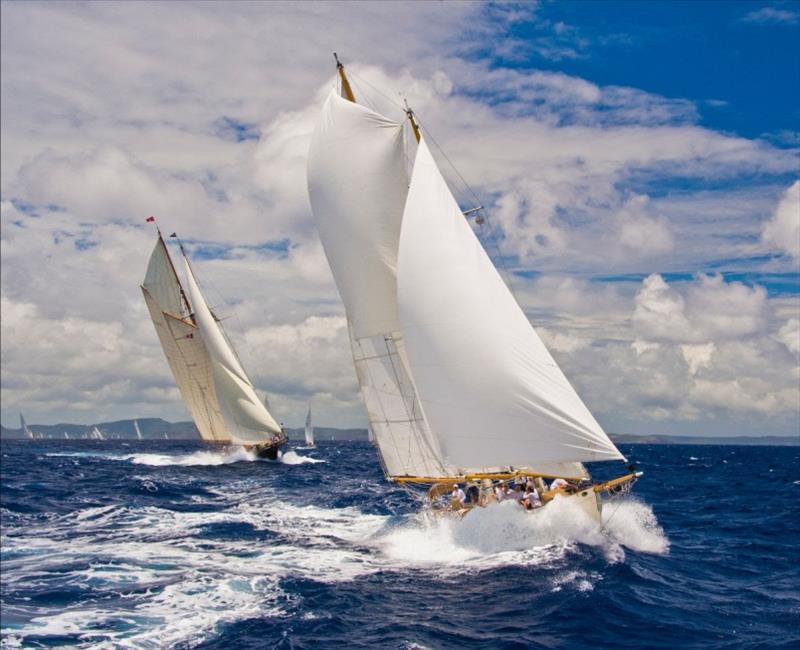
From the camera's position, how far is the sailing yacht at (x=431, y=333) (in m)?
26.7

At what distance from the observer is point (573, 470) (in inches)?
1197

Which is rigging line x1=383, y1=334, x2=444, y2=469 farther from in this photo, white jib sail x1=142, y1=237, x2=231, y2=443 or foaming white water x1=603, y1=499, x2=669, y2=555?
white jib sail x1=142, y1=237, x2=231, y2=443

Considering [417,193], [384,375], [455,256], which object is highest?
[417,193]

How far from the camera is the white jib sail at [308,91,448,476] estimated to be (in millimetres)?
30688

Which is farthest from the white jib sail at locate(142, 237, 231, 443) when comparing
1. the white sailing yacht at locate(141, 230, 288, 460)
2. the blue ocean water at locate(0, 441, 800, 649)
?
the blue ocean water at locate(0, 441, 800, 649)

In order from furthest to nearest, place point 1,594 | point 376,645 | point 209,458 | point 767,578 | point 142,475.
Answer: point 209,458 → point 142,475 → point 767,578 → point 1,594 → point 376,645

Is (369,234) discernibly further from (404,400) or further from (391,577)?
(391,577)

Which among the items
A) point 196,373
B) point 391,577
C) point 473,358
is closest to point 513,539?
point 391,577

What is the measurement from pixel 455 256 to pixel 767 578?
1462 centimetres

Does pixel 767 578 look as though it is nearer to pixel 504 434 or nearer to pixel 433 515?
pixel 504 434

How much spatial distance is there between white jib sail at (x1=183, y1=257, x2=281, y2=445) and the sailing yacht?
4731 cm

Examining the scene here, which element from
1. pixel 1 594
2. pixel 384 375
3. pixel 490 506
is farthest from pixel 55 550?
pixel 490 506

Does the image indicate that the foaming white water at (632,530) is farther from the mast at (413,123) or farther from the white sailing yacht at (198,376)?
the white sailing yacht at (198,376)

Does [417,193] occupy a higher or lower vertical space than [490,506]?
higher
